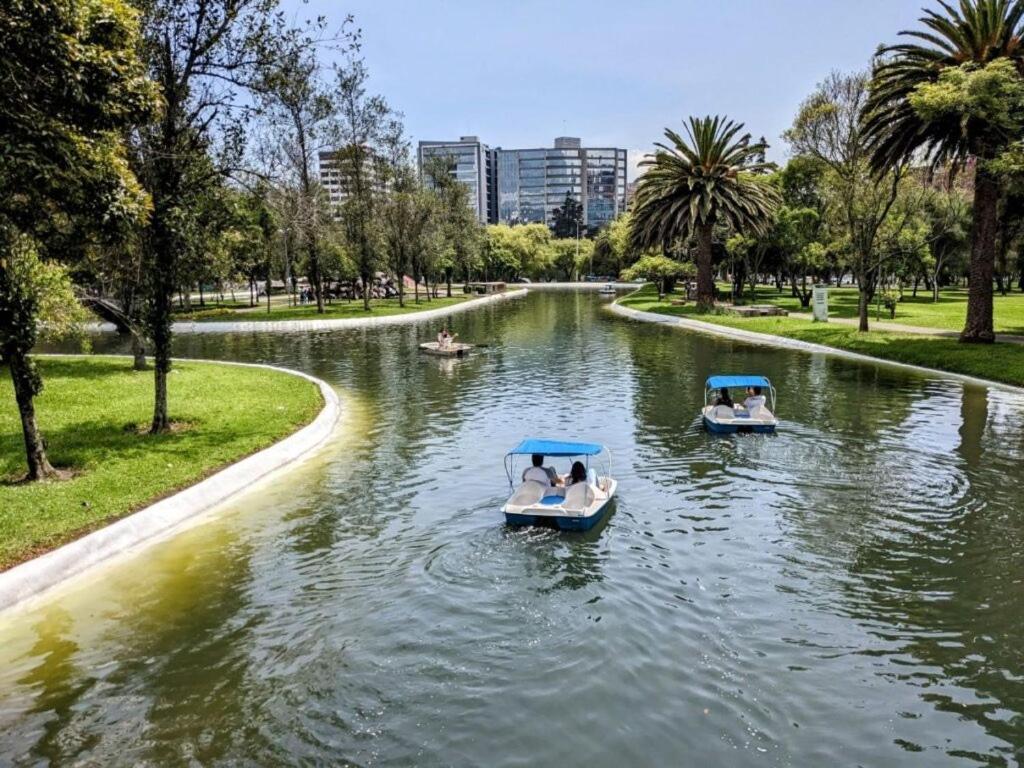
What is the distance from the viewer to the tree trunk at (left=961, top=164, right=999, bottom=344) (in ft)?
105

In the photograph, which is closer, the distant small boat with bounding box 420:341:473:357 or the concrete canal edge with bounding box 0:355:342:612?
the concrete canal edge with bounding box 0:355:342:612

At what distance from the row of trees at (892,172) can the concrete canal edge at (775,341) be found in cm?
436

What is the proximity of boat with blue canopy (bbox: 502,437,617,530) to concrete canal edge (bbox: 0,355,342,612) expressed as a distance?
6.29m

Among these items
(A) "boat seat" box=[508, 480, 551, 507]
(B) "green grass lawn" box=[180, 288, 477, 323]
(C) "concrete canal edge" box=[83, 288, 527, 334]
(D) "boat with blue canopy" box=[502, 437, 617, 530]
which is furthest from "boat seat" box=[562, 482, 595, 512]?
(B) "green grass lawn" box=[180, 288, 477, 323]

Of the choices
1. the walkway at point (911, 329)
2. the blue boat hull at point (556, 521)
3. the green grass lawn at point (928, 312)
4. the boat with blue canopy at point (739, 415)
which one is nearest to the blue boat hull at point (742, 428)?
the boat with blue canopy at point (739, 415)

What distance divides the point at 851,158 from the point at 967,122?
8.86 meters

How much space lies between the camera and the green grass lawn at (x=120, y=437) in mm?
12625

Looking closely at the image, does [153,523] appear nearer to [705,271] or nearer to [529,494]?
[529,494]

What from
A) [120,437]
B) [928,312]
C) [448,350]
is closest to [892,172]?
[928,312]

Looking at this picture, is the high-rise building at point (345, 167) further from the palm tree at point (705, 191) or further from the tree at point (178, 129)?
the tree at point (178, 129)

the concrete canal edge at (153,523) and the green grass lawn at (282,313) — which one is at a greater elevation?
the green grass lawn at (282,313)

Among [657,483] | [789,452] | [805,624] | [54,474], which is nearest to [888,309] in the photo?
[789,452]

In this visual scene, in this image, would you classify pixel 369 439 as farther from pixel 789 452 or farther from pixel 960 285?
pixel 960 285

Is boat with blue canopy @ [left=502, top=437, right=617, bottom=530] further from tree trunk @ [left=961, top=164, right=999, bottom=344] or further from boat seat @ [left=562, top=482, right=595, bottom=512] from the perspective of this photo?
tree trunk @ [left=961, top=164, right=999, bottom=344]
